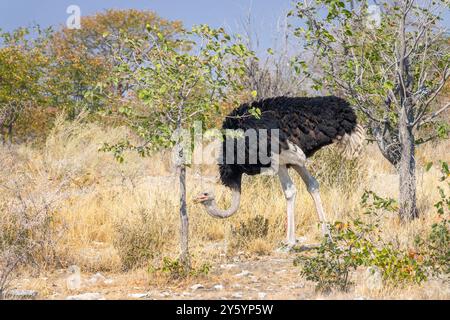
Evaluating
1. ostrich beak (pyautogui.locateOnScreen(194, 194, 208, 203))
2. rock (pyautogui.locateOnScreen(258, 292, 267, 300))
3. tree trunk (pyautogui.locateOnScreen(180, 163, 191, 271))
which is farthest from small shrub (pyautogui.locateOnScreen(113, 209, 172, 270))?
rock (pyautogui.locateOnScreen(258, 292, 267, 300))

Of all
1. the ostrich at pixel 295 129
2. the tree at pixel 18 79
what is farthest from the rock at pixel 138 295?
the tree at pixel 18 79

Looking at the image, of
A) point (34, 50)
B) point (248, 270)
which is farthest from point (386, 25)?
point (34, 50)

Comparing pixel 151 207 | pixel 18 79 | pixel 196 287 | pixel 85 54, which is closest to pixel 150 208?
pixel 151 207

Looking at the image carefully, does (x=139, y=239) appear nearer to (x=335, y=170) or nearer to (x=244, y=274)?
(x=244, y=274)

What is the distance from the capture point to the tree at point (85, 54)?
17453mm

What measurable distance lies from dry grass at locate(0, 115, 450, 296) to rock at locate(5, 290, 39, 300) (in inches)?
39.3

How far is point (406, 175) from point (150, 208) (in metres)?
2.69

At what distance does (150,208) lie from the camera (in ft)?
25.1

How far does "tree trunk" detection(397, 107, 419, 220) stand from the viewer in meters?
7.47

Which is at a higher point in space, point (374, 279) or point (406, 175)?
point (406, 175)

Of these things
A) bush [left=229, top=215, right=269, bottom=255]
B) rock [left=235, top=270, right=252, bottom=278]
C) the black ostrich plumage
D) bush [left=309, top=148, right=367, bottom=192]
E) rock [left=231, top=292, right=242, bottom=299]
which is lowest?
rock [left=231, top=292, right=242, bottom=299]

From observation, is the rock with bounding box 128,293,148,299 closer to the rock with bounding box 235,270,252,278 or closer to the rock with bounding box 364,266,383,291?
the rock with bounding box 235,270,252,278

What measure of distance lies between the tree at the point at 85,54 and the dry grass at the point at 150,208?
5.45m

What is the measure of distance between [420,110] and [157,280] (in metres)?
3.61
